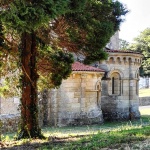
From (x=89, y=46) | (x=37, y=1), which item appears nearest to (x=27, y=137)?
(x=89, y=46)

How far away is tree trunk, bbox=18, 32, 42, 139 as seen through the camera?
445 inches

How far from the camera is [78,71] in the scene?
69.9ft

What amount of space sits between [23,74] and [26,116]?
4.53ft

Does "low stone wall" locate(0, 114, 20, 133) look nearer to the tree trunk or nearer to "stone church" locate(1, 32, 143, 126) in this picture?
"stone church" locate(1, 32, 143, 126)

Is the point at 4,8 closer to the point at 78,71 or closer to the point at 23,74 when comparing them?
the point at 23,74

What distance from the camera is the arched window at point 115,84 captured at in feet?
82.1

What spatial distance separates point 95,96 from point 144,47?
108 feet

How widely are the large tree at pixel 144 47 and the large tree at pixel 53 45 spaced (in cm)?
3770

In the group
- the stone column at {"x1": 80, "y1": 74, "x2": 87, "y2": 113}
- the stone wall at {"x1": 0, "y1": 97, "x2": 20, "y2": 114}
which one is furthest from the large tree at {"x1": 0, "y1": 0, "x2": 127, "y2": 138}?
the stone wall at {"x1": 0, "y1": 97, "x2": 20, "y2": 114}

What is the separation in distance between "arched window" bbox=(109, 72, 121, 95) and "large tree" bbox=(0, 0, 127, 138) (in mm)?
12484

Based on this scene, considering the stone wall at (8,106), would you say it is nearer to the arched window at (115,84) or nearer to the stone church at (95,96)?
the stone church at (95,96)

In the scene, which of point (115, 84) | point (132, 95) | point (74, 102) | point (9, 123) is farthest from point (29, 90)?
point (132, 95)

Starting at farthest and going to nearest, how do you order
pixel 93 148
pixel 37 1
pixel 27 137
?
pixel 27 137 < pixel 37 1 < pixel 93 148

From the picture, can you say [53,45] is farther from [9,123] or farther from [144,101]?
[144,101]
